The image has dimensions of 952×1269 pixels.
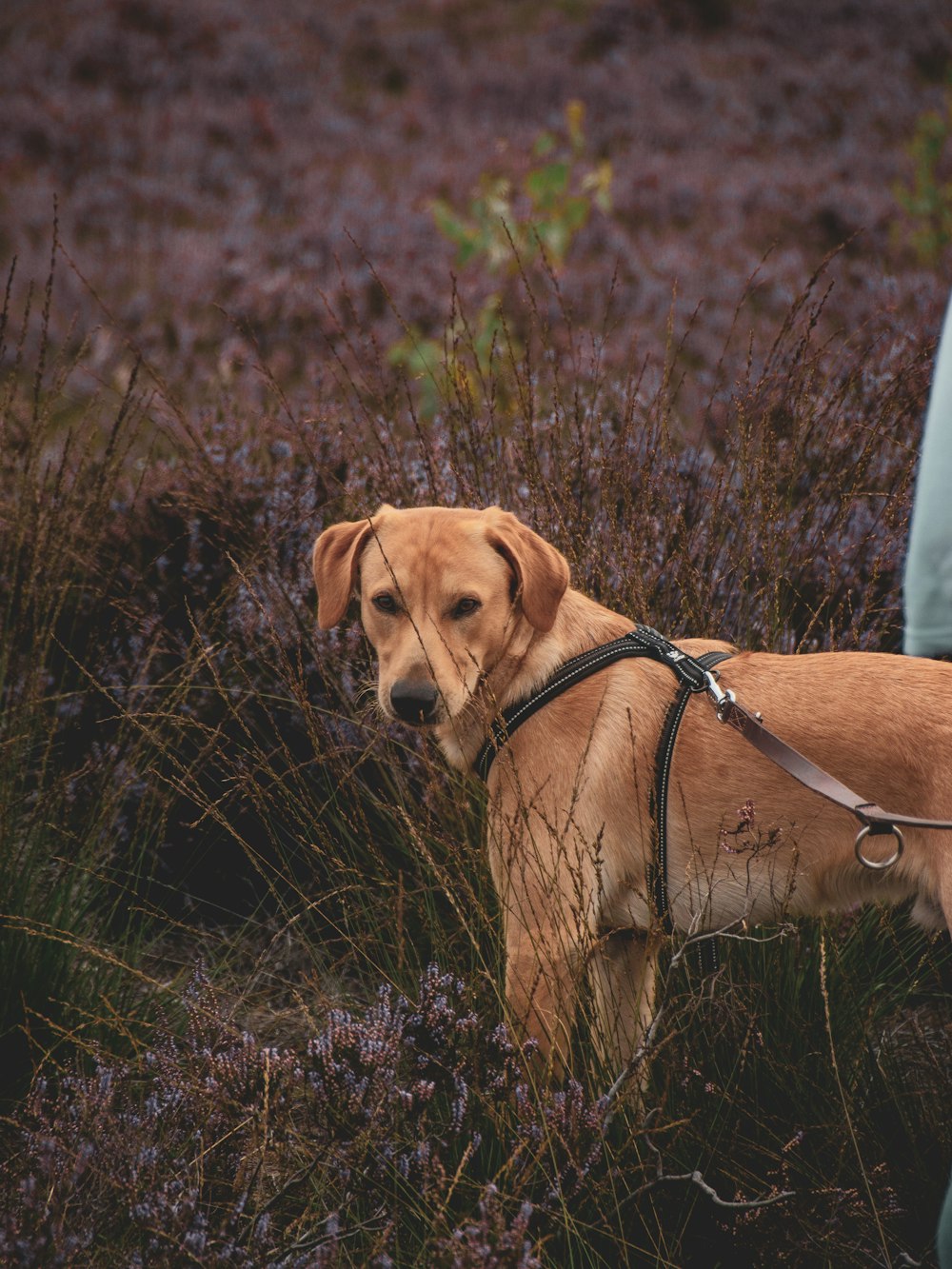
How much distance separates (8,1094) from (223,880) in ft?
3.41

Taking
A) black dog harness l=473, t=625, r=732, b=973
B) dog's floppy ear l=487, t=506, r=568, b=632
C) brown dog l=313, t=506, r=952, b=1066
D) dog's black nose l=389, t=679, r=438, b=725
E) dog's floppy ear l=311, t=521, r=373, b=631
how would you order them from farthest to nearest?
dog's floppy ear l=311, t=521, r=373, b=631 < dog's floppy ear l=487, t=506, r=568, b=632 < dog's black nose l=389, t=679, r=438, b=725 < black dog harness l=473, t=625, r=732, b=973 < brown dog l=313, t=506, r=952, b=1066

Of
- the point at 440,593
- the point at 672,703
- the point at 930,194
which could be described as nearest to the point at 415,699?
the point at 440,593

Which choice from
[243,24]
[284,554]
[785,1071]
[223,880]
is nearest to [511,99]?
[243,24]

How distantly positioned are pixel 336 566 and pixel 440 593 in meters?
0.31

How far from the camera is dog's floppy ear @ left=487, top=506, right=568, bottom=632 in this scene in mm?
2391

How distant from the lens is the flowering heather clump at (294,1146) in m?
1.68

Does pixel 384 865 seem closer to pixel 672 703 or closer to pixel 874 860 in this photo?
pixel 672 703

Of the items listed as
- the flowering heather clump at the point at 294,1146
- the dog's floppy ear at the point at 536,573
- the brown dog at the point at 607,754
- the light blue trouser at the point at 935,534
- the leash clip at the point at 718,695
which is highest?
the light blue trouser at the point at 935,534

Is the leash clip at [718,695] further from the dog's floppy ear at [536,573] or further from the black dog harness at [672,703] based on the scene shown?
the dog's floppy ear at [536,573]

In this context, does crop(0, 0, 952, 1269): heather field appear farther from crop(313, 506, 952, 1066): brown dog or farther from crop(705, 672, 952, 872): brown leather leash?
crop(705, 672, 952, 872): brown leather leash

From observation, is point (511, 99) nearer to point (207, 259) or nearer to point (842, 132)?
point (842, 132)

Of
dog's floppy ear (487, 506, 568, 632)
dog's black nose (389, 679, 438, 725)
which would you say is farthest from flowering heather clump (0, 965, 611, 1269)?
dog's floppy ear (487, 506, 568, 632)

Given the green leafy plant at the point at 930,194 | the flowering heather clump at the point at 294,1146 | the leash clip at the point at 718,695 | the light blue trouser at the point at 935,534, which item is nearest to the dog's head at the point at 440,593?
the leash clip at the point at 718,695

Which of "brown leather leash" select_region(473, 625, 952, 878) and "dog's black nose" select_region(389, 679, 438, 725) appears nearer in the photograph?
"brown leather leash" select_region(473, 625, 952, 878)
